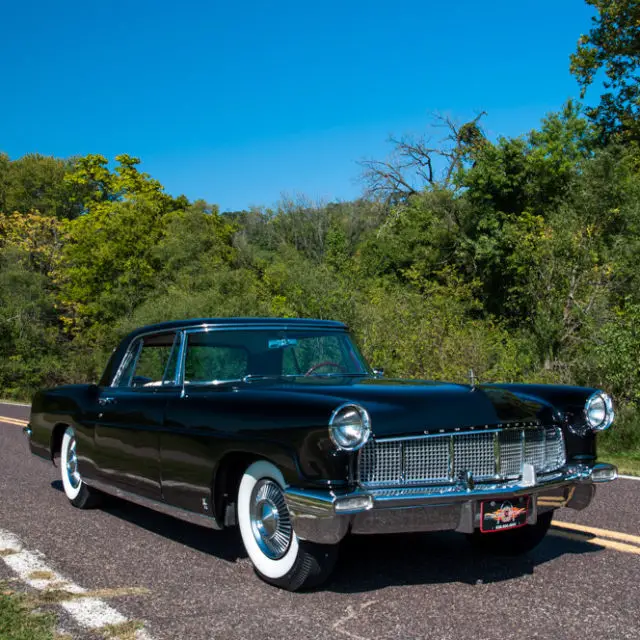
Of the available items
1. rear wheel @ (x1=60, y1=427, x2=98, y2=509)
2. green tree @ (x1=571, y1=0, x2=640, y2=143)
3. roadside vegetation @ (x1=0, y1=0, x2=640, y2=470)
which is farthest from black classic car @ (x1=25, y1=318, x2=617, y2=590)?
green tree @ (x1=571, y1=0, x2=640, y2=143)

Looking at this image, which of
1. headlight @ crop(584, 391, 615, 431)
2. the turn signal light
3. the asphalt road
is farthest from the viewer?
headlight @ crop(584, 391, 615, 431)

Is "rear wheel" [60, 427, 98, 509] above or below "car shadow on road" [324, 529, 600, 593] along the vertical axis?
above

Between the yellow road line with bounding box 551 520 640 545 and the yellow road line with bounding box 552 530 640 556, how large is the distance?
100 millimetres

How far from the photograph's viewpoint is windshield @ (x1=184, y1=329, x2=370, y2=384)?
559cm

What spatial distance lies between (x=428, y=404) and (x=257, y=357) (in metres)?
1.54

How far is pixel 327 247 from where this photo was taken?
5000 centimetres

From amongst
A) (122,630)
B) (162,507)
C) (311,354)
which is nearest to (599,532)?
(311,354)

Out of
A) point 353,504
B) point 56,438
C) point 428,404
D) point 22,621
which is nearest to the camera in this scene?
point 22,621

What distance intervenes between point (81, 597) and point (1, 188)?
205ft

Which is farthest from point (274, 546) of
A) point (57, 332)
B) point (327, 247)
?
point (327, 247)

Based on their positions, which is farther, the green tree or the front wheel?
the green tree

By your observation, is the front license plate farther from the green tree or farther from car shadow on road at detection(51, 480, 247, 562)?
the green tree

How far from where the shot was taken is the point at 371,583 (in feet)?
14.8

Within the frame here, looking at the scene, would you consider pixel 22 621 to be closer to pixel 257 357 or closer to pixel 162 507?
pixel 162 507
